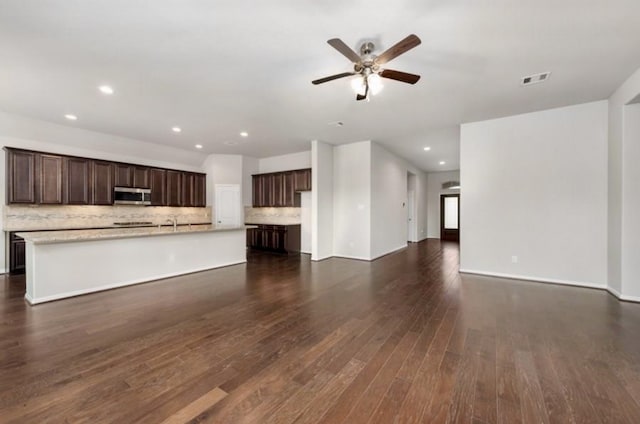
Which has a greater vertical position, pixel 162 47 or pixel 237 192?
pixel 162 47

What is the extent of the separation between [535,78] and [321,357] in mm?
4071

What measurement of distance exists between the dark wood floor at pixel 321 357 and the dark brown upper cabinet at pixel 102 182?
251 centimetres

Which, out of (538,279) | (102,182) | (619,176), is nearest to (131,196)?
(102,182)

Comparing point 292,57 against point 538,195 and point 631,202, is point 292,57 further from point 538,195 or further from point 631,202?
point 631,202

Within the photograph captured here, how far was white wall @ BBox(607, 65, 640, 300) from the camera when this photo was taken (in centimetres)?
350

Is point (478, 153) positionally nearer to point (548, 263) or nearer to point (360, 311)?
point (548, 263)

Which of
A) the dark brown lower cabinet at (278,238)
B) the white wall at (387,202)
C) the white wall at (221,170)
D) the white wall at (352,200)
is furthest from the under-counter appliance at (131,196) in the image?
the white wall at (387,202)

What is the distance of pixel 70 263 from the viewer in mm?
3619

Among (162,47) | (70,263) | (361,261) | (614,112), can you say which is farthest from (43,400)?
(614,112)

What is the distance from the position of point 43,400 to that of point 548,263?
6.17 meters

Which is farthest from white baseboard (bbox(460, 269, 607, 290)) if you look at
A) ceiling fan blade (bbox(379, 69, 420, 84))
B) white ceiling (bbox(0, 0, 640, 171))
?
ceiling fan blade (bbox(379, 69, 420, 84))

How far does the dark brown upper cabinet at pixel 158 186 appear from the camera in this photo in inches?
264

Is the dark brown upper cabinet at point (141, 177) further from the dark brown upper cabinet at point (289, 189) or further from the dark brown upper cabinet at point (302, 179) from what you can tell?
the dark brown upper cabinet at point (302, 179)

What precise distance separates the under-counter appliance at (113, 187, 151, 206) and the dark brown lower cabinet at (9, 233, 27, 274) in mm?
1656
